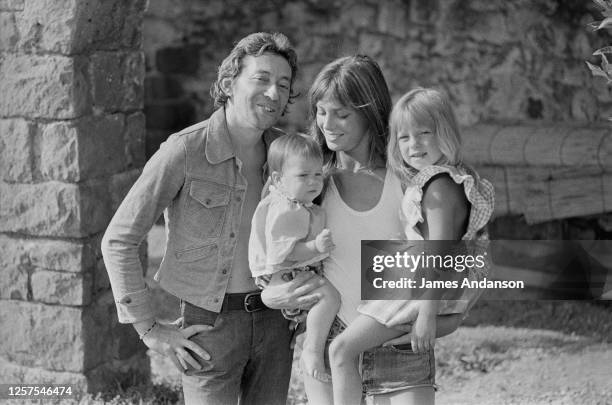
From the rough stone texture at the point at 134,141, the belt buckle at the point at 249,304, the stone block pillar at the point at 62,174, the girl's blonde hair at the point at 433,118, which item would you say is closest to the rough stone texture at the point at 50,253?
the stone block pillar at the point at 62,174

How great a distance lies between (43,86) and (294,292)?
84.7 inches

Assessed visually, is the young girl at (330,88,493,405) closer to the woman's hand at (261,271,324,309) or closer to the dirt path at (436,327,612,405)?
the woman's hand at (261,271,324,309)

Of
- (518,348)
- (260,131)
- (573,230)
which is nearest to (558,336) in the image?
(518,348)

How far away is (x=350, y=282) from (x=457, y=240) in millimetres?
346

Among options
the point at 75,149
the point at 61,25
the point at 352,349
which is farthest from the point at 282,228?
the point at 61,25

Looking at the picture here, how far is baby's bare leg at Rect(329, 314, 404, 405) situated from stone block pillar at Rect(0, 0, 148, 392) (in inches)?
81.7

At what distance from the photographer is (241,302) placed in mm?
3236

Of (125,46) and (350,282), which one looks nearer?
(350,282)

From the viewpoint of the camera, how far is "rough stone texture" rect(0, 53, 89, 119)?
4.50m

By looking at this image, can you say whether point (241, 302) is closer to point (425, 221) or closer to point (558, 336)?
point (425, 221)

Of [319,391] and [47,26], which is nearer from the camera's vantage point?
[319,391]

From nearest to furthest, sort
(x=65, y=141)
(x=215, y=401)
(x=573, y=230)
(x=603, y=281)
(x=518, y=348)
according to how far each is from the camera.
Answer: (x=215, y=401) < (x=65, y=141) < (x=603, y=281) < (x=518, y=348) < (x=573, y=230)

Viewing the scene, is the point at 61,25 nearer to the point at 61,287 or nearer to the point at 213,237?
the point at 61,287

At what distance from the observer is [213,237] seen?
10.6 feet
